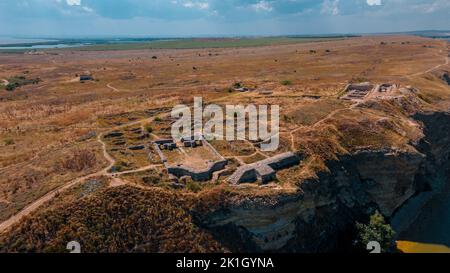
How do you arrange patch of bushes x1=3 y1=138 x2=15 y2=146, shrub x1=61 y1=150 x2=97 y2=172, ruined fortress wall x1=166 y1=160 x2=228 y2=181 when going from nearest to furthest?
ruined fortress wall x1=166 y1=160 x2=228 y2=181 < shrub x1=61 y1=150 x2=97 y2=172 < patch of bushes x1=3 y1=138 x2=15 y2=146

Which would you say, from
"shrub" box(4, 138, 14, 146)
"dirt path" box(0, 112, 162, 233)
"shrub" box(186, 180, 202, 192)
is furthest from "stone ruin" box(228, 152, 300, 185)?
"shrub" box(4, 138, 14, 146)

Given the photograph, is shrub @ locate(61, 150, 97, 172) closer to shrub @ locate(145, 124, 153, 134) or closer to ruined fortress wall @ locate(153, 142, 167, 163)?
ruined fortress wall @ locate(153, 142, 167, 163)

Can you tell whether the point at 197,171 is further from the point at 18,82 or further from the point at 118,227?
the point at 18,82

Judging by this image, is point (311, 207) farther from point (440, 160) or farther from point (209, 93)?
point (209, 93)

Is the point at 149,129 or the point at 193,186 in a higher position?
the point at 149,129

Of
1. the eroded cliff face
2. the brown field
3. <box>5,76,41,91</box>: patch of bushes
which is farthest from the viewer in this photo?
<box>5,76,41,91</box>: patch of bushes

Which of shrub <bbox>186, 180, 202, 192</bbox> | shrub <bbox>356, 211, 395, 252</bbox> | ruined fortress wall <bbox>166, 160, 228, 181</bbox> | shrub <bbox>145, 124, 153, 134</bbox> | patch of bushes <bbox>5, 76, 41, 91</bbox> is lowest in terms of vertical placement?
shrub <bbox>356, 211, 395, 252</bbox>

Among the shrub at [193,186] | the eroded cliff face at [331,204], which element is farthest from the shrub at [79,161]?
the eroded cliff face at [331,204]

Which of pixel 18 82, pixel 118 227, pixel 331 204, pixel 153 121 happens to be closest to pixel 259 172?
pixel 331 204
